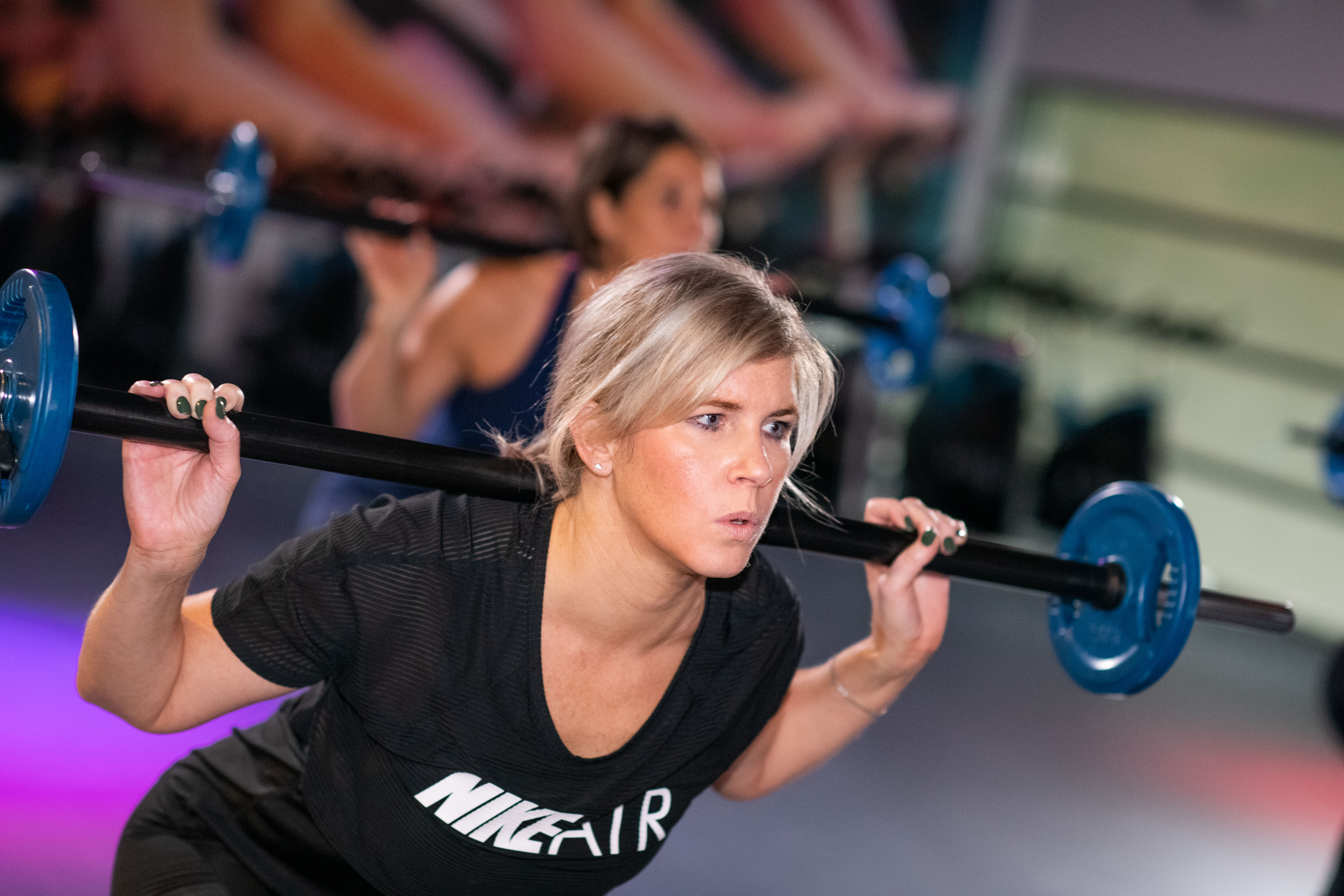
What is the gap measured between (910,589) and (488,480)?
68cm

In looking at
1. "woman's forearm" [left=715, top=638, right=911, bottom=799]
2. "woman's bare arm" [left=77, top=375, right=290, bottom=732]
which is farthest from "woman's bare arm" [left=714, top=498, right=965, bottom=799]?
"woman's bare arm" [left=77, top=375, right=290, bottom=732]

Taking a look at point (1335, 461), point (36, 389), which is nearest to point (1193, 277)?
point (1335, 461)

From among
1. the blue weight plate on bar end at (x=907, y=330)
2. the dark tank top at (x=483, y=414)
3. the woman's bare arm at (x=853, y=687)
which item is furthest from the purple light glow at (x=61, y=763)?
the blue weight plate on bar end at (x=907, y=330)

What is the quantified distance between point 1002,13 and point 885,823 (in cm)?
577

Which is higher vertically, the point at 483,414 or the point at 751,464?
the point at 483,414

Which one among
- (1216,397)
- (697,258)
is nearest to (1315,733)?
(1216,397)

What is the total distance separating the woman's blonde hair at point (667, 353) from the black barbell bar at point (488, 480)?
92mm

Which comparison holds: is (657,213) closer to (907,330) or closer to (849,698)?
(907,330)

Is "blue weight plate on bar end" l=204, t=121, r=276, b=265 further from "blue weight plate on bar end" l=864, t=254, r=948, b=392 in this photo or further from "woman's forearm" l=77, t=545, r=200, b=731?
"woman's forearm" l=77, t=545, r=200, b=731

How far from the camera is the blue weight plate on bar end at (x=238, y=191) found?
3486mm

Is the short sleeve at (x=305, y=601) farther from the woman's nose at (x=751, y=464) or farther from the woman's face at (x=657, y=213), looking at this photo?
the woman's face at (x=657, y=213)

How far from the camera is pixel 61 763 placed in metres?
2.71

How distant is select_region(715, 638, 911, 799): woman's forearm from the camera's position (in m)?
1.93

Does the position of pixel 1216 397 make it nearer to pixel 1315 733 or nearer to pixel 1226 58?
pixel 1226 58
